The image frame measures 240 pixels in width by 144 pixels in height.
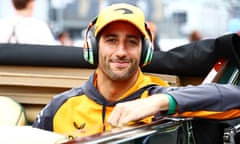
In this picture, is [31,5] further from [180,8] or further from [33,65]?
[180,8]

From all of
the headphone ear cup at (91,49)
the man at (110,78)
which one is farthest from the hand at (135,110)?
the headphone ear cup at (91,49)

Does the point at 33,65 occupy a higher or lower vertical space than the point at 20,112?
higher

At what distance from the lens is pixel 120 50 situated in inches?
97.7

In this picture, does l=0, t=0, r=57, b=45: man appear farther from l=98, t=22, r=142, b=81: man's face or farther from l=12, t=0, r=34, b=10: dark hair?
l=98, t=22, r=142, b=81: man's face

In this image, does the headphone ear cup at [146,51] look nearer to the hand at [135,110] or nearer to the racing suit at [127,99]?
the racing suit at [127,99]

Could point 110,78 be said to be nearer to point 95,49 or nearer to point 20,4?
point 95,49

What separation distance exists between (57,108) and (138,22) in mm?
536

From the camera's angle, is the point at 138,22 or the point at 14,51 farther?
the point at 14,51

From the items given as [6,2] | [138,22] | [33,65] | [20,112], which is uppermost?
[6,2]

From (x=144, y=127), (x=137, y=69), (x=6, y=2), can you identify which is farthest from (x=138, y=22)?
(x=6, y=2)

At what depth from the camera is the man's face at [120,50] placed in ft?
8.17

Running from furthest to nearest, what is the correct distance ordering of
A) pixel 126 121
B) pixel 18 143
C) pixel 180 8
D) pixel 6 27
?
pixel 180 8 < pixel 6 27 < pixel 126 121 < pixel 18 143

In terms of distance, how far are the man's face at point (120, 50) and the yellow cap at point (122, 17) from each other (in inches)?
1.1

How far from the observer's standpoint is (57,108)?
2668 mm
